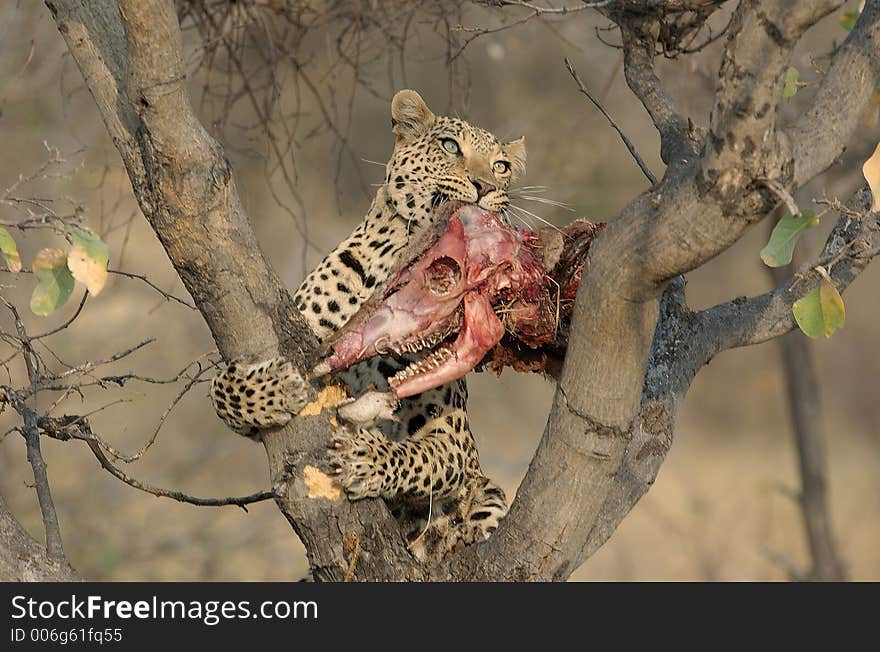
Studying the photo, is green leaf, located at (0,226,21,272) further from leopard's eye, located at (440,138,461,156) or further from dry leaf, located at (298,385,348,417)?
leopard's eye, located at (440,138,461,156)

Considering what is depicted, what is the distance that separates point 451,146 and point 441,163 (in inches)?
5.3

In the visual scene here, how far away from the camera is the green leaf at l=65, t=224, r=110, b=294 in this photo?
2.85 m

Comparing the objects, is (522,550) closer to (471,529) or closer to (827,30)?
(471,529)

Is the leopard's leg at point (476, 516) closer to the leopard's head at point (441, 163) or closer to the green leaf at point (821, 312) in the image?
the leopard's head at point (441, 163)

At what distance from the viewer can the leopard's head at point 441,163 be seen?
16.5 feet

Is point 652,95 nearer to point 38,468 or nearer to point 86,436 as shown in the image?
point 86,436

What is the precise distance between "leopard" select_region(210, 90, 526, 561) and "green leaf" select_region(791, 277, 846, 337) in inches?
60.7

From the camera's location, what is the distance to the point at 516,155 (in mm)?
5496

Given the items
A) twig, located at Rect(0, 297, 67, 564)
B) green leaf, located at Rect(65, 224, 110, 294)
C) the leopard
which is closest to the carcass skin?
the leopard

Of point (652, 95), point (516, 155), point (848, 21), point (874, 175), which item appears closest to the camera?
point (874, 175)

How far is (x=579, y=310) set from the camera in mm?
3229

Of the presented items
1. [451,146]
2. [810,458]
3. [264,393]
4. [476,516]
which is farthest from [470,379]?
[264,393]
